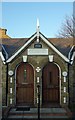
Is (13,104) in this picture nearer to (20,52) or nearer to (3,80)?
(3,80)

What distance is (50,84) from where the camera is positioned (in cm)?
1447

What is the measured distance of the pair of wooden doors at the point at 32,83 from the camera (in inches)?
566

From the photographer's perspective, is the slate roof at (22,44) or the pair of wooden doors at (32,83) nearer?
the pair of wooden doors at (32,83)

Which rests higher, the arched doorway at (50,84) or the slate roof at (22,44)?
the slate roof at (22,44)

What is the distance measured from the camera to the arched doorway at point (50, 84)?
14414 millimetres

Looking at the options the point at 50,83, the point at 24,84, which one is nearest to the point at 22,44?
the point at 24,84

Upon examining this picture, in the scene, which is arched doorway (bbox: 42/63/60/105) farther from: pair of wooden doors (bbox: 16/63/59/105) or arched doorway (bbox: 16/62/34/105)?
arched doorway (bbox: 16/62/34/105)

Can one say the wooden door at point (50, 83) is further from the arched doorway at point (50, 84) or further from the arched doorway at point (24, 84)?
the arched doorway at point (24, 84)

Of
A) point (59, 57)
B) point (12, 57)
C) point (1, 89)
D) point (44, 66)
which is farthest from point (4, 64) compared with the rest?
point (59, 57)

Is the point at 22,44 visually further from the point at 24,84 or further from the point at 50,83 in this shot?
the point at 50,83

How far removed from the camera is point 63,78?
14141 mm

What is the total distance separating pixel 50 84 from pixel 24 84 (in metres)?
1.79

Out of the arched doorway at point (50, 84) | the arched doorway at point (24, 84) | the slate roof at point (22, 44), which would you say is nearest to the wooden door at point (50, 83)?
the arched doorway at point (50, 84)

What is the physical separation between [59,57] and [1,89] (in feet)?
14.7
